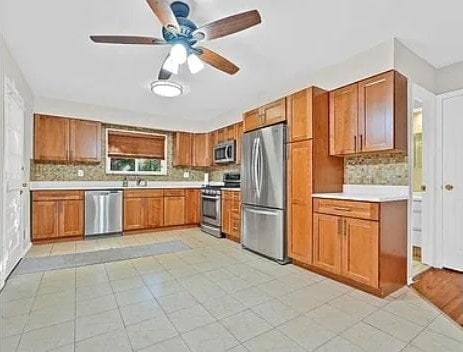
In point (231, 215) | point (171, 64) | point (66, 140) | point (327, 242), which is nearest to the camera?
point (171, 64)

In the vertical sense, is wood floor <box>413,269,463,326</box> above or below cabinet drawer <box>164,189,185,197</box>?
below

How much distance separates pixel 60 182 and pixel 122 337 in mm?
3842

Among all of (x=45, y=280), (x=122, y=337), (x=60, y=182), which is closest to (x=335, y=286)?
(x=122, y=337)

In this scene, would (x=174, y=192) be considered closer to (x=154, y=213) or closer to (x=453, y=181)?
(x=154, y=213)

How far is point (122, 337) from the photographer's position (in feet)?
6.03

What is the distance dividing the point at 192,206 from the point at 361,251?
3.84 metres

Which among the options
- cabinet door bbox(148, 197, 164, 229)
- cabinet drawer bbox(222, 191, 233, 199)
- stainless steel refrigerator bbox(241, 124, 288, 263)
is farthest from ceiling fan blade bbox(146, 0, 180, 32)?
cabinet door bbox(148, 197, 164, 229)

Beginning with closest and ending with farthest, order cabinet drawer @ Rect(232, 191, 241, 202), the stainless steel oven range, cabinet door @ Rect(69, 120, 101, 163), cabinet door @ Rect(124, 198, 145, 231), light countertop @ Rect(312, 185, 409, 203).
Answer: light countertop @ Rect(312, 185, 409, 203)
cabinet drawer @ Rect(232, 191, 241, 202)
cabinet door @ Rect(69, 120, 101, 163)
the stainless steel oven range
cabinet door @ Rect(124, 198, 145, 231)

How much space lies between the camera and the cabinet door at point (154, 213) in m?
5.30

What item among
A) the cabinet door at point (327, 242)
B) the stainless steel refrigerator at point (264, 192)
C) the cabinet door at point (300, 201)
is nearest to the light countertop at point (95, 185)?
the stainless steel refrigerator at point (264, 192)

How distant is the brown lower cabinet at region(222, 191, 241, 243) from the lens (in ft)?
14.7

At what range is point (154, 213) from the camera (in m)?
5.38

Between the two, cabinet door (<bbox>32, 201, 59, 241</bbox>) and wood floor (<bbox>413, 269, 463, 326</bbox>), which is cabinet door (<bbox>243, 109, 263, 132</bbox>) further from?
cabinet door (<bbox>32, 201, 59, 241</bbox>)

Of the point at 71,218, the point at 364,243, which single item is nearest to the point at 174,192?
the point at 71,218
